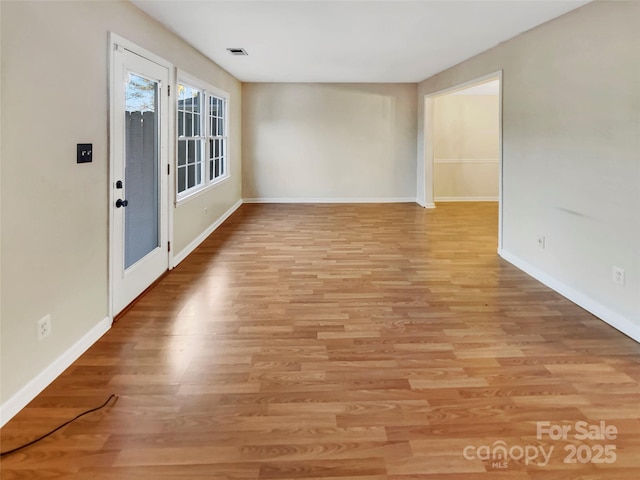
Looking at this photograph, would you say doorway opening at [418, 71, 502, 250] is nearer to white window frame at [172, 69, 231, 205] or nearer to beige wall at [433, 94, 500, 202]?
beige wall at [433, 94, 500, 202]

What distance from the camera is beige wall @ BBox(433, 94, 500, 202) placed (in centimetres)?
899

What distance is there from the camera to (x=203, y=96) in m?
5.84

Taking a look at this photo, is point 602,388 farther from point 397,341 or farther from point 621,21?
point 621,21

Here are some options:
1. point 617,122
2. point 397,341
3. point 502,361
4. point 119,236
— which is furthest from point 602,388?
point 119,236

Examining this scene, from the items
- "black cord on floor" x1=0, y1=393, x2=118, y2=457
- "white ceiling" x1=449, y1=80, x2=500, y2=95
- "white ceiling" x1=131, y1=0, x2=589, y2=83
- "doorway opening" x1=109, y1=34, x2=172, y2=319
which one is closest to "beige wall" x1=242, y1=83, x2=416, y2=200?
"white ceiling" x1=449, y1=80, x2=500, y2=95

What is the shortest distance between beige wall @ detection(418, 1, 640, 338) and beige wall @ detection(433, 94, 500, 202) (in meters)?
4.39

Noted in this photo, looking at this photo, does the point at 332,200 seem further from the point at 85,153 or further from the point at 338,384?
the point at 338,384

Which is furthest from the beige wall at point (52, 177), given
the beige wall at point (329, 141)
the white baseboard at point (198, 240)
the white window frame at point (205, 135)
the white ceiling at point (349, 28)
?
the beige wall at point (329, 141)

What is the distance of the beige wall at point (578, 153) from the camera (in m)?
2.91

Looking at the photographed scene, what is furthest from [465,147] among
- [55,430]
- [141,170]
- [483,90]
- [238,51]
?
[55,430]

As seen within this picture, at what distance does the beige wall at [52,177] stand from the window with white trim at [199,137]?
181cm

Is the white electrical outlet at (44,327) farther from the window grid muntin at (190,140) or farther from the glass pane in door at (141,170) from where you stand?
the window grid muntin at (190,140)

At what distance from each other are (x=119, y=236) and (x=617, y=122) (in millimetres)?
3614

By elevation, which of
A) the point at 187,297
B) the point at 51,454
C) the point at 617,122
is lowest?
the point at 51,454
